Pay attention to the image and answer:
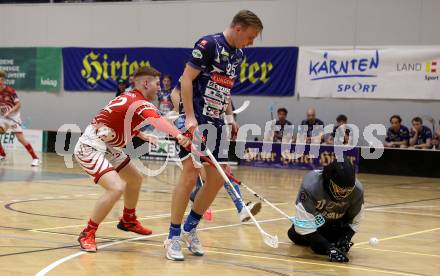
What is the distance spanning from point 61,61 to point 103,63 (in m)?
1.60

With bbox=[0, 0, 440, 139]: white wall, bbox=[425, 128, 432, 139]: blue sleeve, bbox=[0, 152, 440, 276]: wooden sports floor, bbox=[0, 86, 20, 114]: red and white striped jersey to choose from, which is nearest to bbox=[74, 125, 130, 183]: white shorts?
bbox=[0, 152, 440, 276]: wooden sports floor

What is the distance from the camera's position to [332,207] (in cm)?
664

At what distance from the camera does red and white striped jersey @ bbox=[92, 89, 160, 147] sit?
6.75 m

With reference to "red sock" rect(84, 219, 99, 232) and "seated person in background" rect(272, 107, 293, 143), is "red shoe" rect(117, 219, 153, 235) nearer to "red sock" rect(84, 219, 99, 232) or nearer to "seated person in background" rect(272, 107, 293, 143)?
"red sock" rect(84, 219, 99, 232)

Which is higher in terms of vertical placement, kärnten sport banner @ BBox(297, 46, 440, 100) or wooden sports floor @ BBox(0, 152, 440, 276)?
kärnten sport banner @ BBox(297, 46, 440, 100)

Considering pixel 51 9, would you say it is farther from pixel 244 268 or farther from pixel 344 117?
pixel 244 268


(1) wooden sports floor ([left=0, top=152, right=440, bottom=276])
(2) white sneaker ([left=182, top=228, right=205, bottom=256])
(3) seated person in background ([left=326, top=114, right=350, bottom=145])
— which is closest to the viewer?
(1) wooden sports floor ([left=0, top=152, right=440, bottom=276])

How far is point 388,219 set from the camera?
378 inches

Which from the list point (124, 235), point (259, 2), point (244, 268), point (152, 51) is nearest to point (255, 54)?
point (259, 2)

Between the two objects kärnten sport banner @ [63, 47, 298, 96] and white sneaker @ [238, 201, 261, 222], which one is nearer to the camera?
white sneaker @ [238, 201, 261, 222]

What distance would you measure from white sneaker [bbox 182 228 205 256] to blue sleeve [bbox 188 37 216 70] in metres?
1.46

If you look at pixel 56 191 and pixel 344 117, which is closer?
pixel 56 191

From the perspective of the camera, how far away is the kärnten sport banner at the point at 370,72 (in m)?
18.9

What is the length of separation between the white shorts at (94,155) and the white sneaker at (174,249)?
0.94m
